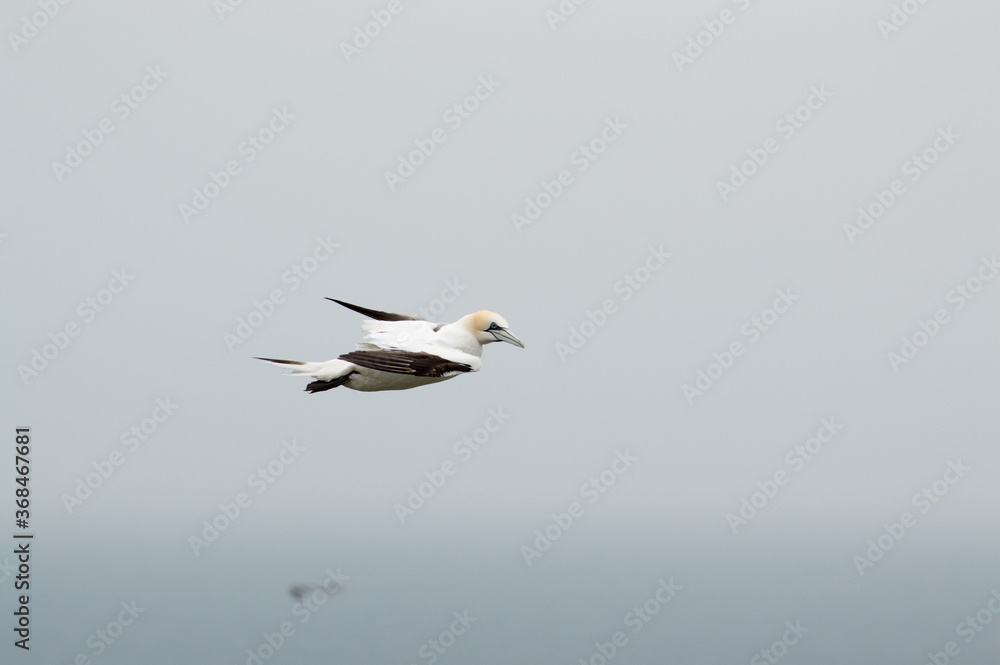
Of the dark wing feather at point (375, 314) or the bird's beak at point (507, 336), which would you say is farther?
the dark wing feather at point (375, 314)

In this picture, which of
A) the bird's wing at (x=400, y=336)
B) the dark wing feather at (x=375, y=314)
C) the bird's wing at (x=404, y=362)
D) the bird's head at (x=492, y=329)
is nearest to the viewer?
the bird's wing at (x=404, y=362)

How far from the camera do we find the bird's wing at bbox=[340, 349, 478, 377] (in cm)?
1262

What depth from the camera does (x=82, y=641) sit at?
7094cm

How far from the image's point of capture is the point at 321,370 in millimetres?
12742

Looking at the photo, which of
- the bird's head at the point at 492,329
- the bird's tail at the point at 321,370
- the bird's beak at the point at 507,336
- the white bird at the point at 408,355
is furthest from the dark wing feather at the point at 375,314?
the bird's tail at the point at 321,370

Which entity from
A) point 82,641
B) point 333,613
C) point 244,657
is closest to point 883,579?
point 333,613

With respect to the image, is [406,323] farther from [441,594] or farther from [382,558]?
[382,558]

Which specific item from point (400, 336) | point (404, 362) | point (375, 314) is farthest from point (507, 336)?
point (375, 314)

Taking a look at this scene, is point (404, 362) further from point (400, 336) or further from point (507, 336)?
point (507, 336)

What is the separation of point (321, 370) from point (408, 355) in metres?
1.07

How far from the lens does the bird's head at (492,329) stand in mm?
13594

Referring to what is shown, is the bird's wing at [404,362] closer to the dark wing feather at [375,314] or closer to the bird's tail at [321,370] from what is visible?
the bird's tail at [321,370]

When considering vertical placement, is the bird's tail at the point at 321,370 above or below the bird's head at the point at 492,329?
below

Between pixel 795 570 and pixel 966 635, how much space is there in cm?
4836
